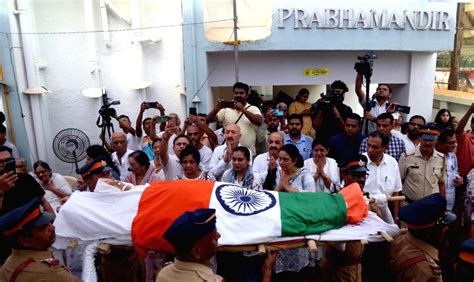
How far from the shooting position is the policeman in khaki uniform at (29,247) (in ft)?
6.31

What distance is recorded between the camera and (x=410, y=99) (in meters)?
7.32

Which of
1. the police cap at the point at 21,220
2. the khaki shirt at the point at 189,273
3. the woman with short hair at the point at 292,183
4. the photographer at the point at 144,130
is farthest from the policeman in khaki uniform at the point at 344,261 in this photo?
the photographer at the point at 144,130

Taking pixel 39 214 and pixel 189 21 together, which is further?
pixel 189 21

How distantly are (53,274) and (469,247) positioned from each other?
6.34ft

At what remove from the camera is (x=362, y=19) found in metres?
6.40

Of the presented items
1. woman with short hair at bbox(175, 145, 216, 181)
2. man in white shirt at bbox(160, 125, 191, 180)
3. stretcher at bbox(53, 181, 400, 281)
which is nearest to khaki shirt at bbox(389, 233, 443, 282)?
stretcher at bbox(53, 181, 400, 281)

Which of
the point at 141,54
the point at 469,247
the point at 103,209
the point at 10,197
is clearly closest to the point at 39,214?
the point at 103,209

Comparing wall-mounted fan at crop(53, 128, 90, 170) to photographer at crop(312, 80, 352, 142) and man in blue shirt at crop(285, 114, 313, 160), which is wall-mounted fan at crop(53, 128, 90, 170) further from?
photographer at crop(312, 80, 352, 142)

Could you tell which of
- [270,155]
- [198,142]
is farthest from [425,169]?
[198,142]

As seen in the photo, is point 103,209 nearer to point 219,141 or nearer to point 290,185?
point 290,185

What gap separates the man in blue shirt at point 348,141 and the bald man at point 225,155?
1.07m

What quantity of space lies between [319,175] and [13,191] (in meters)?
2.41

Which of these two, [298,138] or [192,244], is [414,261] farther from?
[298,138]

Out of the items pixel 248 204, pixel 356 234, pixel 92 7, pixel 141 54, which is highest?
pixel 92 7
